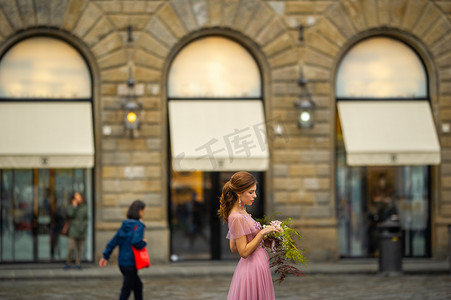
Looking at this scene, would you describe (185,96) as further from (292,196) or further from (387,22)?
(387,22)

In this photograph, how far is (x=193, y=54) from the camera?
67.7 feet

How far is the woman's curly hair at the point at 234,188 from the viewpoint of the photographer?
7688 mm

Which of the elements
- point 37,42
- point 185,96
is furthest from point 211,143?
point 37,42

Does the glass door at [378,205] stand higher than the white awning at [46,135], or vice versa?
the white awning at [46,135]

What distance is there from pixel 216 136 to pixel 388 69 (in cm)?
472

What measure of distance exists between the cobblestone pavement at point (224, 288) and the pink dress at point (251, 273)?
694cm

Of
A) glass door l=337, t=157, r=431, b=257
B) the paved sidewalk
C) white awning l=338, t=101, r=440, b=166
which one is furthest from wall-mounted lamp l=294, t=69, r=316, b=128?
the paved sidewalk

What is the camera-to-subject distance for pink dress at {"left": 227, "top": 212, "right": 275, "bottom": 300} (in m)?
7.66

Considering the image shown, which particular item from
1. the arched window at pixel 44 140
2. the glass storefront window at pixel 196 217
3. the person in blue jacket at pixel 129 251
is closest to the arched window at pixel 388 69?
the glass storefront window at pixel 196 217

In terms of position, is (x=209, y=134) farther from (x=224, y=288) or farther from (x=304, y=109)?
(x=224, y=288)

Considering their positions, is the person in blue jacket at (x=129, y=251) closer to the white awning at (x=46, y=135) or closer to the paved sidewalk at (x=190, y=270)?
the paved sidewalk at (x=190, y=270)

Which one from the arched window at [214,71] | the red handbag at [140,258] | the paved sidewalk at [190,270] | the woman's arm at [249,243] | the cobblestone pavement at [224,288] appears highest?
the arched window at [214,71]

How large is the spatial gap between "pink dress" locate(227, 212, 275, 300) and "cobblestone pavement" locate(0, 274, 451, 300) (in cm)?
694

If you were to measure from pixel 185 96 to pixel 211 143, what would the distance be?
1.44m
